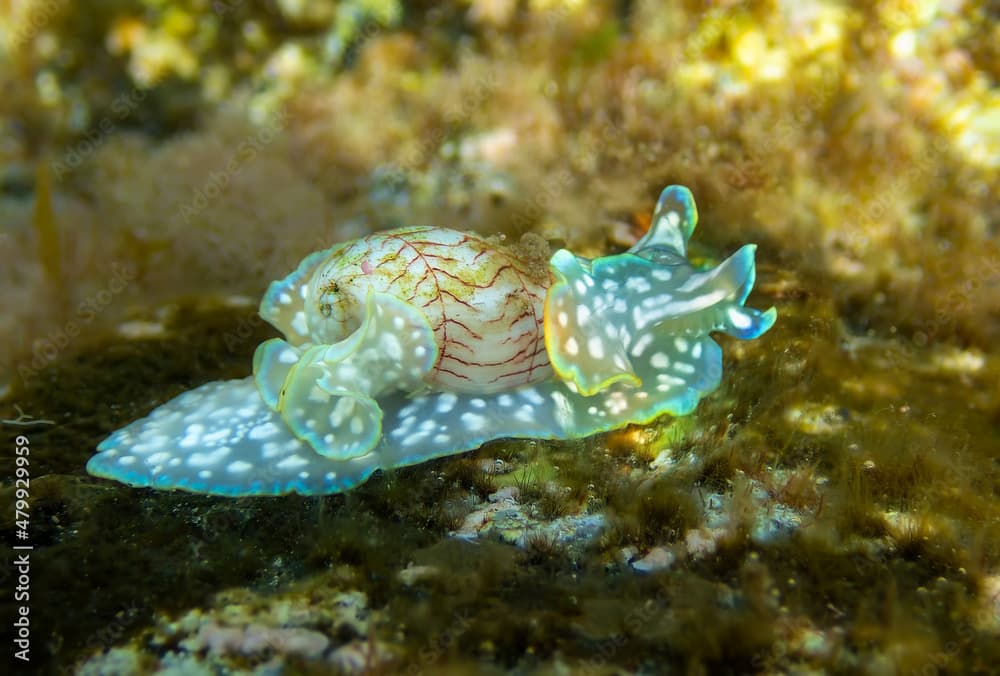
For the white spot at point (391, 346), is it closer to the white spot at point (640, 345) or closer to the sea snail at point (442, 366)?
the sea snail at point (442, 366)

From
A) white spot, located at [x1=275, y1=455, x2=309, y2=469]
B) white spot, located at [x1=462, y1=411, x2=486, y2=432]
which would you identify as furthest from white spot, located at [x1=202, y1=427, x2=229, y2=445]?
white spot, located at [x1=462, y1=411, x2=486, y2=432]

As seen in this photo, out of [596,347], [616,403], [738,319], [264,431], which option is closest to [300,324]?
[264,431]

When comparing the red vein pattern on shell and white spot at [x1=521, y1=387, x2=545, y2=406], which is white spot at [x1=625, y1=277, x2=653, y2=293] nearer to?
the red vein pattern on shell

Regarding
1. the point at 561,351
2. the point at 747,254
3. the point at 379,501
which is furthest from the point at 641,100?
the point at 379,501

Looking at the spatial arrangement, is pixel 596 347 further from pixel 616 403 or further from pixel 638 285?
pixel 638 285

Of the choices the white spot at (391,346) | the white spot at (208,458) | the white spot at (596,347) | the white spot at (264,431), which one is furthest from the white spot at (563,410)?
the white spot at (208,458)
